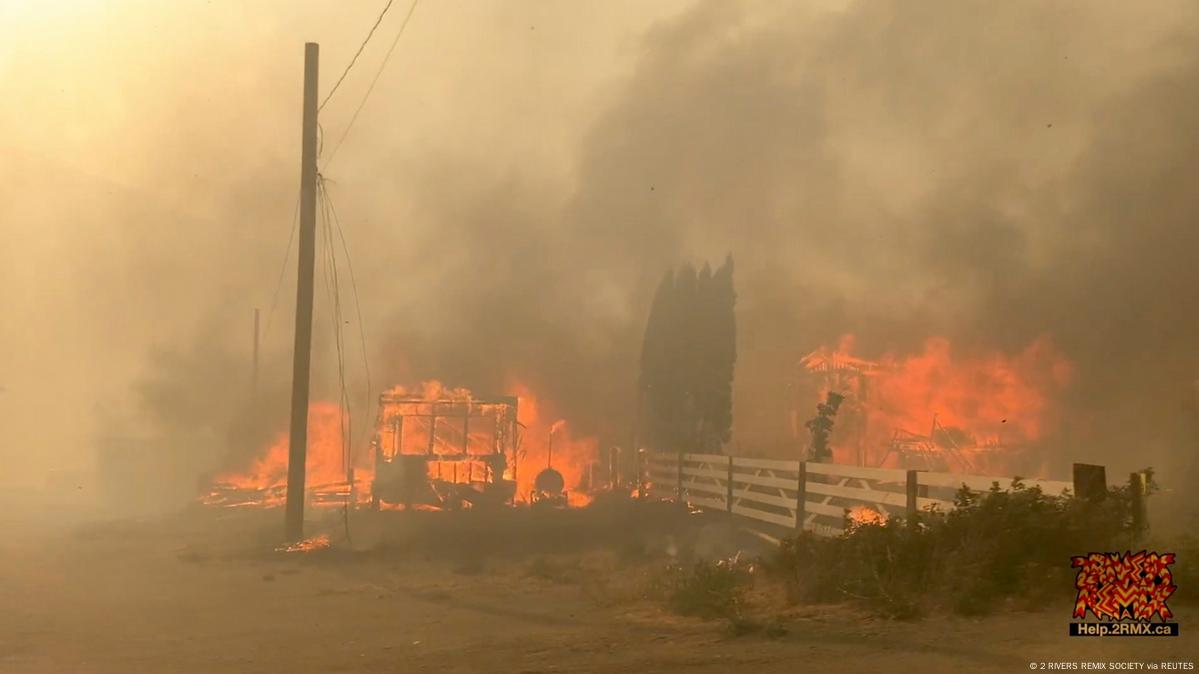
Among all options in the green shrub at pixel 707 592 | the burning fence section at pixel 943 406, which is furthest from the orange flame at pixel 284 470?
the green shrub at pixel 707 592

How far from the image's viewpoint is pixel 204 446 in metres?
57.0

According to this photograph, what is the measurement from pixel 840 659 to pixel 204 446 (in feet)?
175

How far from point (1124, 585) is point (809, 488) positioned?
7.81m

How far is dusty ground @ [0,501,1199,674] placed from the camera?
8461mm

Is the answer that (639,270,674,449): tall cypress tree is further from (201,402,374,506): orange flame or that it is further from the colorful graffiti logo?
the colorful graffiti logo

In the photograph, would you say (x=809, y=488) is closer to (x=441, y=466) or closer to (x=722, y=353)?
(x=441, y=466)

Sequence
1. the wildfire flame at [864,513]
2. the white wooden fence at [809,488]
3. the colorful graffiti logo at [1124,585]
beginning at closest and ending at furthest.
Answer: the colorful graffiti logo at [1124,585] → the white wooden fence at [809,488] → the wildfire flame at [864,513]

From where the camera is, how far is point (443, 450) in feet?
101

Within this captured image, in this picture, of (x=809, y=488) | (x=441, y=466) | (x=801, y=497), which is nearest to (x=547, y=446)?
(x=441, y=466)

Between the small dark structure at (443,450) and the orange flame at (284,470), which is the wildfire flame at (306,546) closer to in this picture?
the small dark structure at (443,450)

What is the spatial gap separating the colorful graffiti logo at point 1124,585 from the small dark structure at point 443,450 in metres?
19.1

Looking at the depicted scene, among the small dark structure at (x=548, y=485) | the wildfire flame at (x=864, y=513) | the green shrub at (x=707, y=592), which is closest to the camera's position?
the green shrub at (x=707, y=592)

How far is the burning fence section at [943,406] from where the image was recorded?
4131 centimetres

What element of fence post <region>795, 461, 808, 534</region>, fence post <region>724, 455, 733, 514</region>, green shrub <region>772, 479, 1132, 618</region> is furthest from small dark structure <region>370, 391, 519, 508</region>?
green shrub <region>772, 479, 1132, 618</region>
